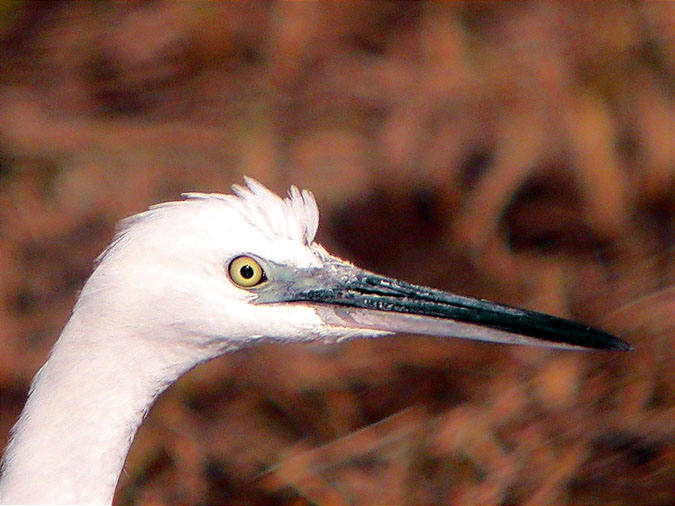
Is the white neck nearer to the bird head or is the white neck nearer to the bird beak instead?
the bird head

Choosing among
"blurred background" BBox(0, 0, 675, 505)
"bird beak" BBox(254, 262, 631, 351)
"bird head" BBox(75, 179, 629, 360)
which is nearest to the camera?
"bird head" BBox(75, 179, 629, 360)

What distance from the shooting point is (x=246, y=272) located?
6.36 feet

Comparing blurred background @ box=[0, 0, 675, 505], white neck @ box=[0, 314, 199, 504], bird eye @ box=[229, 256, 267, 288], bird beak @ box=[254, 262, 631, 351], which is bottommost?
white neck @ box=[0, 314, 199, 504]

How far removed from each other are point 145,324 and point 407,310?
21.4 inches

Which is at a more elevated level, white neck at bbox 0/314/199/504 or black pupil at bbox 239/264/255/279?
black pupil at bbox 239/264/255/279

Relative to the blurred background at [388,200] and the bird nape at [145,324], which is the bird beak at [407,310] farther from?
the blurred background at [388,200]

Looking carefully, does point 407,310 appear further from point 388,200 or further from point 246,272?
point 388,200

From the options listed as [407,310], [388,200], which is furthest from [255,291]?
[388,200]

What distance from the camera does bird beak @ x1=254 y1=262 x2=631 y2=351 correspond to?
6.72 ft

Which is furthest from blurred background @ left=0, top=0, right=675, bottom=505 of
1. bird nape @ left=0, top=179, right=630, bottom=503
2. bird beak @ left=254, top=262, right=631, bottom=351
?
bird nape @ left=0, top=179, right=630, bottom=503

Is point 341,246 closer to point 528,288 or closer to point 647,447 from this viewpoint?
point 528,288

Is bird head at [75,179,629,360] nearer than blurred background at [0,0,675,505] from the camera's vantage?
Yes

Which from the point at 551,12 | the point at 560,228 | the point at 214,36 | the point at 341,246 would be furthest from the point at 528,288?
the point at 214,36

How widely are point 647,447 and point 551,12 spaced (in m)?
2.42
